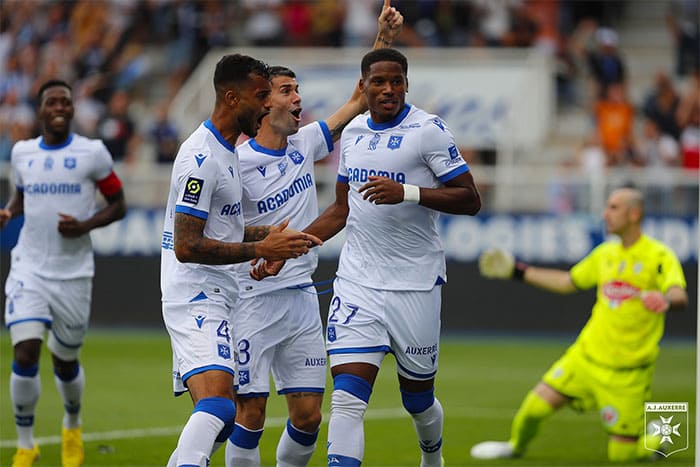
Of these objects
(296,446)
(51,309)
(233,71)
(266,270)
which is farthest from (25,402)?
(233,71)

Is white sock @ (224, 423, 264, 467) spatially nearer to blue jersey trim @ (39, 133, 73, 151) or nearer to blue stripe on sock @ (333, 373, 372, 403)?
blue stripe on sock @ (333, 373, 372, 403)

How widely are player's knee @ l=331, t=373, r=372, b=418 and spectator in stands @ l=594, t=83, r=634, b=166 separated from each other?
15.1 meters

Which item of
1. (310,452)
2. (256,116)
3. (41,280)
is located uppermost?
(256,116)

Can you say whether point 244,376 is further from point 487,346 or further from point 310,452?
point 487,346

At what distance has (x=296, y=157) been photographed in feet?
28.9

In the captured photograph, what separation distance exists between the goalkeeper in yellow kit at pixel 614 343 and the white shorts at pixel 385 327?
2.41 m

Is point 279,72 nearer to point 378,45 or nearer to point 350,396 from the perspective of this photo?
point 378,45

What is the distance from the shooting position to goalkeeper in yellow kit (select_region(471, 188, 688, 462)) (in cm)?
1075

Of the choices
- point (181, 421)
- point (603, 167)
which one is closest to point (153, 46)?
point (603, 167)

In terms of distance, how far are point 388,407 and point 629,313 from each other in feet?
12.2

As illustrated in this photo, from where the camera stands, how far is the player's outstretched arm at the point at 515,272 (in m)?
10.7

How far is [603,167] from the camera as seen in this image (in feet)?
71.8

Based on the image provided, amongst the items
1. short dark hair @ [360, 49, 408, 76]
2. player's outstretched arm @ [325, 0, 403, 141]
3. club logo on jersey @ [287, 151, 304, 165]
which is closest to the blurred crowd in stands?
player's outstretched arm @ [325, 0, 403, 141]

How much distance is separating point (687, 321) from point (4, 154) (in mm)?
12145
